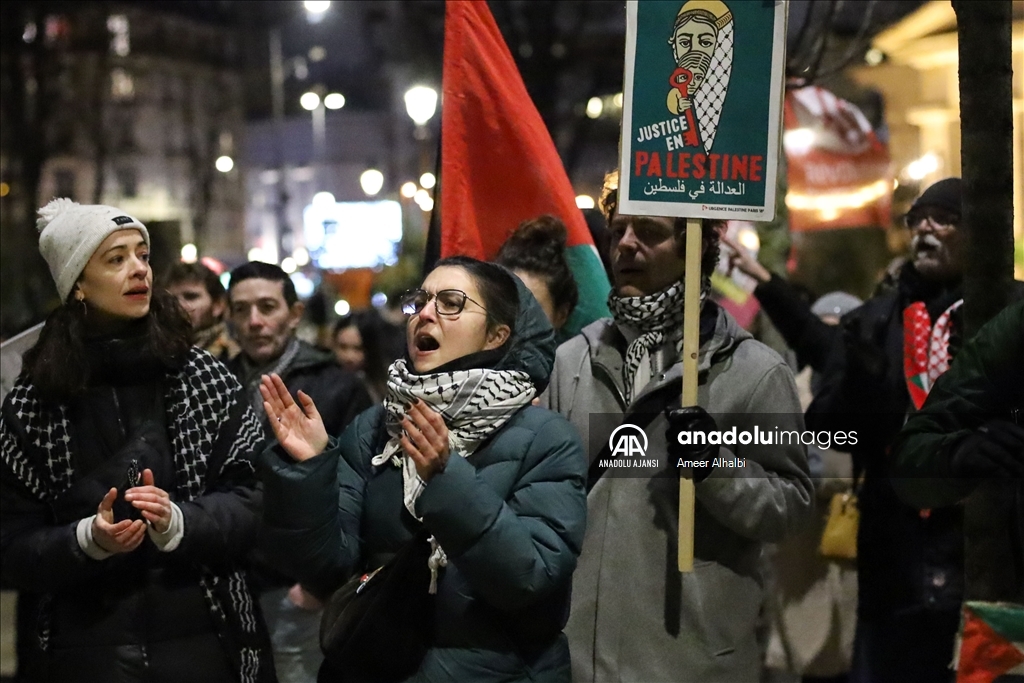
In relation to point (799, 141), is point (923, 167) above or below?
below

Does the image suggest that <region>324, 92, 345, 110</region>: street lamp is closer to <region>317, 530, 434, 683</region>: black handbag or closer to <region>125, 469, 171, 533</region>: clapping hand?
<region>125, 469, 171, 533</region>: clapping hand

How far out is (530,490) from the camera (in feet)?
11.5

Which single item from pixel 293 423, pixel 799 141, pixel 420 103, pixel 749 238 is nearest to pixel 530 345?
pixel 293 423

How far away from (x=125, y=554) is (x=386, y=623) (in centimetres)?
110

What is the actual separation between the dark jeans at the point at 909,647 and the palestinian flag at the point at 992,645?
5.00 feet

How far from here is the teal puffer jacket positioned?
330 centimetres

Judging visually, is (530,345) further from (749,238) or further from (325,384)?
(749,238)

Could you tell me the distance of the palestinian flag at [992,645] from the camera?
11.1 feet

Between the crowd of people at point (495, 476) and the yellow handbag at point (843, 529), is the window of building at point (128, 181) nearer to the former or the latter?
the yellow handbag at point (843, 529)

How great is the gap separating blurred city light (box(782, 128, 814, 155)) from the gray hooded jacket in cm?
605

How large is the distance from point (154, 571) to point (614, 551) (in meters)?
1.45

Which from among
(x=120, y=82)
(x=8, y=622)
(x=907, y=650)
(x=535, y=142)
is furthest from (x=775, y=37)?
(x=120, y=82)

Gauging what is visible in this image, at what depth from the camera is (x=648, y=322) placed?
439 centimetres

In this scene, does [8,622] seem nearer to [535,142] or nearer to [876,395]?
[535,142]
